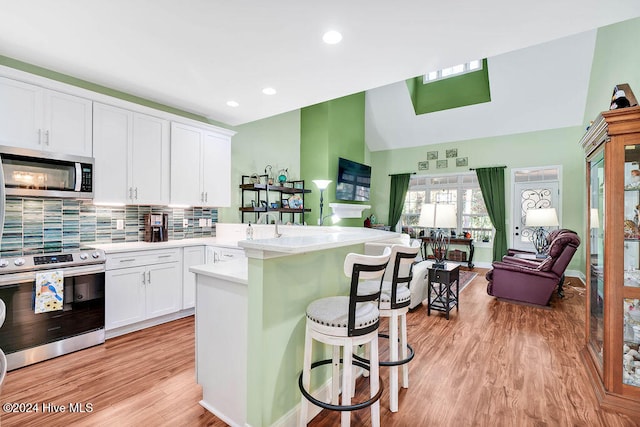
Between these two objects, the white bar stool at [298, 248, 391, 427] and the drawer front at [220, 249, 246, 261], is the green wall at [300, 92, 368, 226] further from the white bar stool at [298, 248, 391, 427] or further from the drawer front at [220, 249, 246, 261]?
the white bar stool at [298, 248, 391, 427]

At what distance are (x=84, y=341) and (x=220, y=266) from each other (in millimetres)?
1840

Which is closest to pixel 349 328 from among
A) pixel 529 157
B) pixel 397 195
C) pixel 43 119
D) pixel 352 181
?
pixel 43 119

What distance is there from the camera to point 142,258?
3215mm

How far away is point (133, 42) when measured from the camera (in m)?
2.52

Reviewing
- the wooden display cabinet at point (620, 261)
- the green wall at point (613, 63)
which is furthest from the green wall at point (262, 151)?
the green wall at point (613, 63)

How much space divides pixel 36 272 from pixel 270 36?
2747 mm

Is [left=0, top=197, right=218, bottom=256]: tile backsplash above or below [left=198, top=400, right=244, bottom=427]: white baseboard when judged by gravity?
above

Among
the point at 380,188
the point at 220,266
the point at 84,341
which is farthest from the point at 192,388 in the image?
the point at 380,188

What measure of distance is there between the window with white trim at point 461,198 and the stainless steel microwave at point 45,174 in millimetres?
6982

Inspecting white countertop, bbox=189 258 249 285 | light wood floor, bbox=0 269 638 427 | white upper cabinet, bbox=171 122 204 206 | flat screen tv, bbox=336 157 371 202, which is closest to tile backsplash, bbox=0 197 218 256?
white upper cabinet, bbox=171 122 204 206

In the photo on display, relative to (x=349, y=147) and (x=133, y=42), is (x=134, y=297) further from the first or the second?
(x=349, y=147)

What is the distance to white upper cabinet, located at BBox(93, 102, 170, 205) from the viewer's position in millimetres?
3182

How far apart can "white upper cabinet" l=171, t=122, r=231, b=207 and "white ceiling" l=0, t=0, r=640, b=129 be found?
74 cm

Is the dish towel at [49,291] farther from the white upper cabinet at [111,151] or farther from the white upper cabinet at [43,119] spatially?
the white upper cabinet at [43,119]
